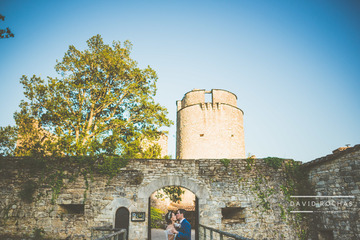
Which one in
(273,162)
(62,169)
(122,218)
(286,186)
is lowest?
(122,218)

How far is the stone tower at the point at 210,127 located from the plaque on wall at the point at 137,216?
28.2 ft

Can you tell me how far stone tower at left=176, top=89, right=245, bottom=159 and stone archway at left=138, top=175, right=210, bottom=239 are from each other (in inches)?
304

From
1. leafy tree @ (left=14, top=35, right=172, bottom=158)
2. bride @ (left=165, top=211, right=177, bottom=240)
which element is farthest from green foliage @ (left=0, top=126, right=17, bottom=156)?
bride @ (left=165, top=211, right=177, bottom=240)

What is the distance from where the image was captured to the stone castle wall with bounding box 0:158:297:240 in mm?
7238

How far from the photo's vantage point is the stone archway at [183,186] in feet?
24.9

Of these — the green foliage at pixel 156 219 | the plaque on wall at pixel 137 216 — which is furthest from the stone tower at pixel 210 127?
the plaque on wall at pixel 137 216

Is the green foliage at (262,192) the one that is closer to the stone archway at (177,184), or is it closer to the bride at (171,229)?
the stone archway at (177,184)

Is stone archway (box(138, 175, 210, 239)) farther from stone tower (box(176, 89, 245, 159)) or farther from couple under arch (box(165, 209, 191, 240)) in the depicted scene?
stone tower (box(176, 89, 245, 159))

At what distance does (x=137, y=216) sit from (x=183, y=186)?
6.15 feet

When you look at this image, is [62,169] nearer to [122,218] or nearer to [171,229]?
[122,218]

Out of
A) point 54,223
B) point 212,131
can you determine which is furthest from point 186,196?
point 54,223

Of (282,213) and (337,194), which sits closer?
(337,194)

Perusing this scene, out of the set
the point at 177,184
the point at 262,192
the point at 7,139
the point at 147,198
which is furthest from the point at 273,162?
the point at 7,139

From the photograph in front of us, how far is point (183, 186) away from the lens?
7.77m
